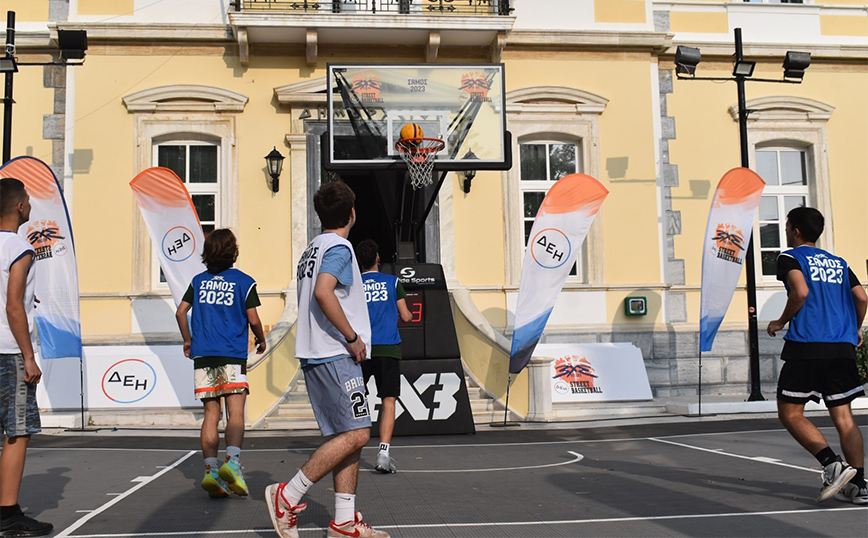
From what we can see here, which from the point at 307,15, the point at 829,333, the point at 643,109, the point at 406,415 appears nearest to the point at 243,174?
the point at 307,15

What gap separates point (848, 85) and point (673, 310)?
5.58 metres

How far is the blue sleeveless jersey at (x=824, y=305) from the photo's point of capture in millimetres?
5543

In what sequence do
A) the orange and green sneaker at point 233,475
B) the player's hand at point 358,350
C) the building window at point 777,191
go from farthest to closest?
the building window at point 777,191 → the orange and green sneaker at point 233,475 → the player's hand at point 358,350

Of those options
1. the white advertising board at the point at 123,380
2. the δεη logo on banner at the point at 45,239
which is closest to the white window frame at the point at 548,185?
the white advertising board at the point at 123,380

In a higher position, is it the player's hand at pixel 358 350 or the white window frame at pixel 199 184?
the white window frame at pixel 199 184

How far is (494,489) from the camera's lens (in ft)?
19.7

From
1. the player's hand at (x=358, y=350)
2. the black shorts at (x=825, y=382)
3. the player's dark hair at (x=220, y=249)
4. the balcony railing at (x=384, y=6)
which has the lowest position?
the black shorts at (x=825, y=382)

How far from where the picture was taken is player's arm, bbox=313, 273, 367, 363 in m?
4.24

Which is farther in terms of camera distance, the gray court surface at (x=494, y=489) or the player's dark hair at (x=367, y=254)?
the player's dark hair at (x=367, y=254)

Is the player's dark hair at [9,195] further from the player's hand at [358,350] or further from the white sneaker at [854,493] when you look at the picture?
the white sneaker at [854,493]

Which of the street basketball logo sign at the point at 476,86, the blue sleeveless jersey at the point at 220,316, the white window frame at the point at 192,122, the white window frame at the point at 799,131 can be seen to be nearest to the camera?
the blue sleeveless jersey at the point at 220,316

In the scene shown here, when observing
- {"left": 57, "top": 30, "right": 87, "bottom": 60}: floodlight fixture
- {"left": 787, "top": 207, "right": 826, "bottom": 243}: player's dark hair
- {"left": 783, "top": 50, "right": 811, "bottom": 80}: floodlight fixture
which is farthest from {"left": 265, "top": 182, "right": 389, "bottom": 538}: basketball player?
{"left": 783, "top": 50, "right": 811, "bottom": 80}: floodlight fixture

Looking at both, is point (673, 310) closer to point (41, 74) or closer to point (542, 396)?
point (542, 396)

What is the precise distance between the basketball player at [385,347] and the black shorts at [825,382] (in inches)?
121
